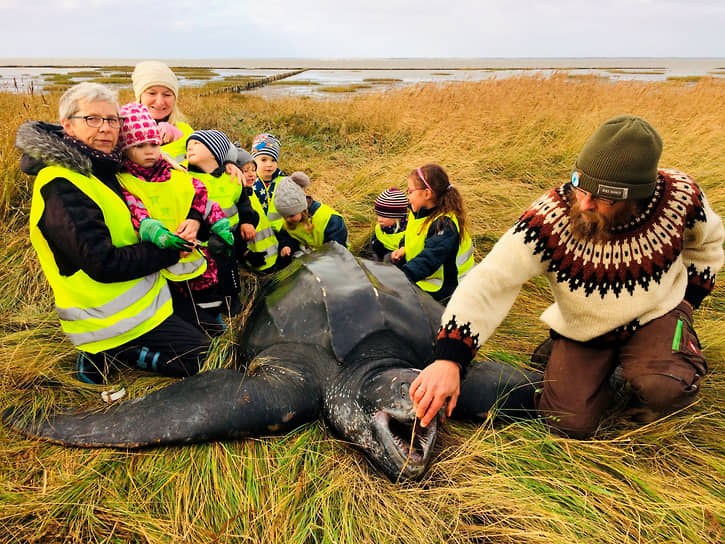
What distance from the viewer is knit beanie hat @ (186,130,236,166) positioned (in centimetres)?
305

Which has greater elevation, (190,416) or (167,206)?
(167,206)

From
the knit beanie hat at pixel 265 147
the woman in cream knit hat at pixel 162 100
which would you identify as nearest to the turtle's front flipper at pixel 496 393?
the woman in cream knit hat at pixel 162 100

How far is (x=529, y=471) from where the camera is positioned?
6.08 ft

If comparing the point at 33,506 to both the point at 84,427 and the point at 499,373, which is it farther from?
the point at 499,373

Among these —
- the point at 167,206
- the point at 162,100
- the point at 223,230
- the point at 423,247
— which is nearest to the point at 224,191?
the point at 223,230

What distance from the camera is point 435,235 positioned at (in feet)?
10.8

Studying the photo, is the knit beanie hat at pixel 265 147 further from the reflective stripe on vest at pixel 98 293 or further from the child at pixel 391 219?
the reflective stripe on vest at pixel 98 293

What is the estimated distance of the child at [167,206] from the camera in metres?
2.25

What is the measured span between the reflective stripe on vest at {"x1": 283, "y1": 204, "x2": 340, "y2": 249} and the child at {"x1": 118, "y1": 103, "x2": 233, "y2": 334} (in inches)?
44.6

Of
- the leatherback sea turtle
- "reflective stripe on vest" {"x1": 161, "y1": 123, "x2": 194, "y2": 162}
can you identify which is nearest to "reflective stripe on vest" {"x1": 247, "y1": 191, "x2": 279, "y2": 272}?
"reflective stripe on vest" {"x1": 161, "y1": 123, "x2": 194, "y2": 162}

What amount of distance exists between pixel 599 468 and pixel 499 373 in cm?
63

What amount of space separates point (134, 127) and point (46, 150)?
0.42 meters

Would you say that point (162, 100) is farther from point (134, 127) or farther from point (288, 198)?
point (134, 127)

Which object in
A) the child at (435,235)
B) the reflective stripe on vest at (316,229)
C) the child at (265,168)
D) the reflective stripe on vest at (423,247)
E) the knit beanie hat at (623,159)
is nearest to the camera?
the knit beanie hat at (623,159)
